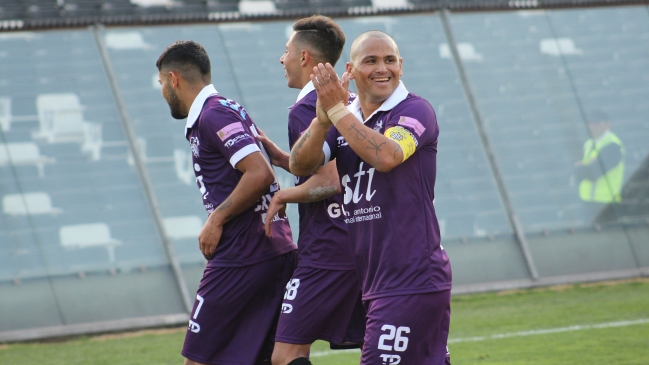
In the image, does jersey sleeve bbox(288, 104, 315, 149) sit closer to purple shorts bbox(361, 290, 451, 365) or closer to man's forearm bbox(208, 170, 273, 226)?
man's forearm bbox(208, 170, 273, 226)

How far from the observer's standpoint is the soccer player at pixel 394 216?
4355 mm

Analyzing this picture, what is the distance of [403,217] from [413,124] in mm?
416

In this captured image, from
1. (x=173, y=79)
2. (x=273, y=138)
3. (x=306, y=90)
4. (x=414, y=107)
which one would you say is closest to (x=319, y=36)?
(x=306, y=90)

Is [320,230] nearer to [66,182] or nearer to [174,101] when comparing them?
[174,101]

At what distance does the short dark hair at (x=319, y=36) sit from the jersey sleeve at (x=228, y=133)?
594 mm

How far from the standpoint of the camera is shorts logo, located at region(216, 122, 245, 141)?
5281mm

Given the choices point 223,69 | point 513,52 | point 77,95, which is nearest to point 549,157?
point 513,52

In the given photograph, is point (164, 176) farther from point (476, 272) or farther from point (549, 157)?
point (549, 157)

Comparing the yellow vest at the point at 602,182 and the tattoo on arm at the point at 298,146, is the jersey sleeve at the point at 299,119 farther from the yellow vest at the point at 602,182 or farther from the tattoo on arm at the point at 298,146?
the yellow vest at the point at 602,182

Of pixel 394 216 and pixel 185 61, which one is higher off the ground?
pixel 185 61

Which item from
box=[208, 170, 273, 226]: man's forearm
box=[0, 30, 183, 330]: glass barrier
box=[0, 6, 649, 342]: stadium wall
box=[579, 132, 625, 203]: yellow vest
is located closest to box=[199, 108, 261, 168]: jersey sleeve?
box=[208, 170, 273, 226]: man's forearm

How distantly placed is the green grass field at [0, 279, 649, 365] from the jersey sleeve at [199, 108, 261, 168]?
11.2ft

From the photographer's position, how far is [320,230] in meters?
5.49

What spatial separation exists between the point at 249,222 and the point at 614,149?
9.78 meters
